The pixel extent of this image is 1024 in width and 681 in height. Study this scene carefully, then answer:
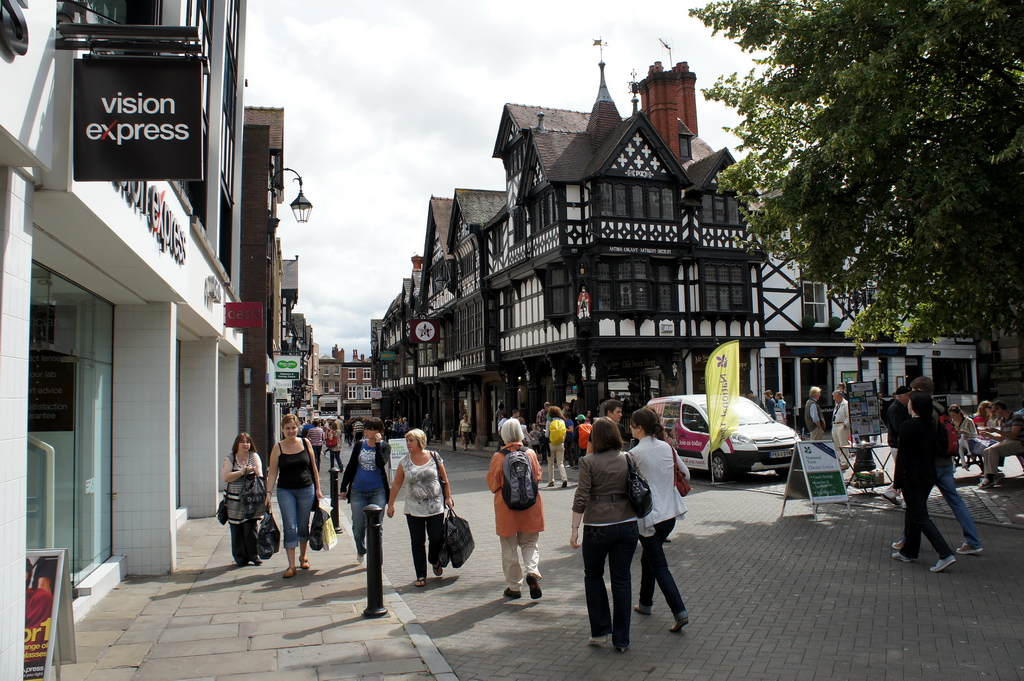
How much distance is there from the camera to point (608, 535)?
5309 mm

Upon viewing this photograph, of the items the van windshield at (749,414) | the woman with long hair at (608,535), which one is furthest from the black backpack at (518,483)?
the van windshield at (749,414)

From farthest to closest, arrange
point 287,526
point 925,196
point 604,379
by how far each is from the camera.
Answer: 1. point 604,379
2. point 925,196
3. point 287,526

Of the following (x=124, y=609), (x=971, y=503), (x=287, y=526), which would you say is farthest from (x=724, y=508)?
(x=124, y=609)

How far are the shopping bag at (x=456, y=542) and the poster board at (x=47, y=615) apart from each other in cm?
346

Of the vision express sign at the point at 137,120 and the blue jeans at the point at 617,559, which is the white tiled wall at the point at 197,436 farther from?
the blue jeans at the point at 617,559

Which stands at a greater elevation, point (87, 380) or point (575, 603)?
point (87, 380)

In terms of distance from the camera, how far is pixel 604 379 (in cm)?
2767

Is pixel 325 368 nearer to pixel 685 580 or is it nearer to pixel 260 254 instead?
pixel 260 254

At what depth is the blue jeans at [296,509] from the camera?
333 inches

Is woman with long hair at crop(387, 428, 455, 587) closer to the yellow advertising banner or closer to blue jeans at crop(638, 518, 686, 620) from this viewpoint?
blue jeans at crop(638, 518, 686, 620)

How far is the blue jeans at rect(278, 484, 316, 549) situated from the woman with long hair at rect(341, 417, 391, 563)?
43 cm

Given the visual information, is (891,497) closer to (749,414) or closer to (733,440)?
(733,440)

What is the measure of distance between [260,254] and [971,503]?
58.0 ft

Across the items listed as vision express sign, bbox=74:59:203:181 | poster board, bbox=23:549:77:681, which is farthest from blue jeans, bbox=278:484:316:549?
vision express sign, bbox=74:59:203:181
